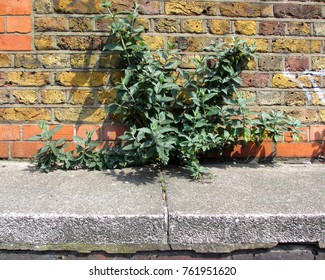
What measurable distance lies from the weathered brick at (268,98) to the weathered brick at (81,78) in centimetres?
117

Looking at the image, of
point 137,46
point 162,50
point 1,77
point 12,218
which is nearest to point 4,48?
point 1,77

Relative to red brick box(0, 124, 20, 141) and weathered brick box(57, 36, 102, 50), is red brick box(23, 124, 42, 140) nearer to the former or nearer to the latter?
red brick box(0, 124, 20, 141)

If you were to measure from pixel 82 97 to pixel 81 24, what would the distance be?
0.52 metres

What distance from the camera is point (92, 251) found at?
5.22ft

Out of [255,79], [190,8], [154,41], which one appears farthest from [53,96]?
[255,79]

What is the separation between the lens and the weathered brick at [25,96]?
2.31 meters

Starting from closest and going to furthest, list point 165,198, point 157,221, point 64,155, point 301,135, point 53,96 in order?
point 157,221 → point 165,198 → point 64,155 → point 53,96 → point 301,135

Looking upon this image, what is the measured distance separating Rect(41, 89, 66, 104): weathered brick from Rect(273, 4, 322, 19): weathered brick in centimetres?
169

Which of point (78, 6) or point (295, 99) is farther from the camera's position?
point (295, 99)

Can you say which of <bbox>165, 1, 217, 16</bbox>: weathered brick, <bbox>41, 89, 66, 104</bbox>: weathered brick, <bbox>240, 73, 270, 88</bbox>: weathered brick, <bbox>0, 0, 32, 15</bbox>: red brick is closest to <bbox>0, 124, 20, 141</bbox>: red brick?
<bbox>41, 89, 66, 104</bbox>: weathered brick

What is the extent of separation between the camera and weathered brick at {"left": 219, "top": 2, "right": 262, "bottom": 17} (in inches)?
91.1

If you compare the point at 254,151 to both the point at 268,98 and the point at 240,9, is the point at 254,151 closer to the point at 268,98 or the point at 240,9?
the point at 268,98

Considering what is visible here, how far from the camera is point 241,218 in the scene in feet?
5.01

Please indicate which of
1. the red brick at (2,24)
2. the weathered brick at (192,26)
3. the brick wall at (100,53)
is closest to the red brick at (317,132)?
the brick wall at (100,53)
